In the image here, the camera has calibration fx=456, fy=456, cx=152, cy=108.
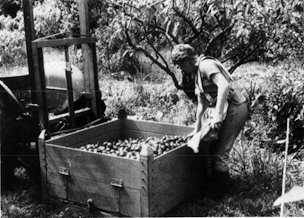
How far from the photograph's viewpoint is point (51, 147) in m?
4.13

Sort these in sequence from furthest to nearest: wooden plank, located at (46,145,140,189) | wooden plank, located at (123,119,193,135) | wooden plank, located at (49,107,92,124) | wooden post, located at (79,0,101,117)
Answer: wooden post, located at (79,0,101,117) < wooden plank, located at (49,107,92,124) < wooden plank, located at (123,119,193,135) < wooden plank, located at (46,145,140,189)

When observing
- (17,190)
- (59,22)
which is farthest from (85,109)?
(59,22)

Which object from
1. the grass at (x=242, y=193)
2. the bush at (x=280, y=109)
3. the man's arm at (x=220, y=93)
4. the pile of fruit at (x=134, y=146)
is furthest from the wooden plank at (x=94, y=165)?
the bush at (x=280, y=109)

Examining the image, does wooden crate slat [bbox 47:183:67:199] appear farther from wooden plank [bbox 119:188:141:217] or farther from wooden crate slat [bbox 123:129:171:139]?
wooden crate slat [bbox 123:129:171:139]

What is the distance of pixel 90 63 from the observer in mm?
5242

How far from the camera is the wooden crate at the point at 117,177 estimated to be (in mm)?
3678

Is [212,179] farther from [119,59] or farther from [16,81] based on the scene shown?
[119,59]

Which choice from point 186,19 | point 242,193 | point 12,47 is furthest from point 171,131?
point 12,47

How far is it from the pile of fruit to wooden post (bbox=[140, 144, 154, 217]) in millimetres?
427

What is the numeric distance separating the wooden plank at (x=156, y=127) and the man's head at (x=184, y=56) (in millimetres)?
808

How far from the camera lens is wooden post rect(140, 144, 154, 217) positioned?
3.59 meters

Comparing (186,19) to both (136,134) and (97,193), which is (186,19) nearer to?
(136,134)

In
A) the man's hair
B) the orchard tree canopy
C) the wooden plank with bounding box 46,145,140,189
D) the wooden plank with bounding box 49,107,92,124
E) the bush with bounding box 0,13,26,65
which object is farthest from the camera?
the bush with bounding box 0,13,26,65

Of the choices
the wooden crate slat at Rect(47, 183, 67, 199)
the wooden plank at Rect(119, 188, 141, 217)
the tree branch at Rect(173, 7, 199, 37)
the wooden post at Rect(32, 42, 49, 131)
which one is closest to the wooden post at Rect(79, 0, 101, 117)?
the wooden post at Rect(32, 42, 49, 131)
